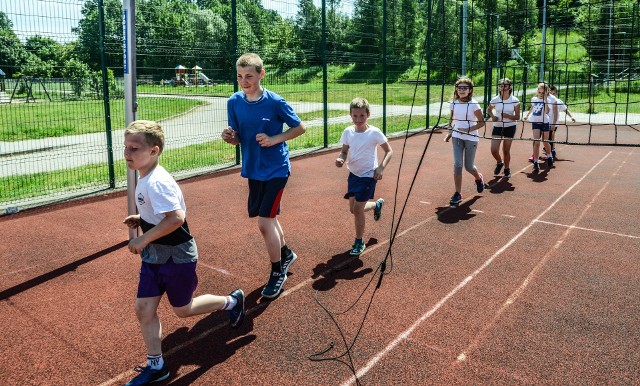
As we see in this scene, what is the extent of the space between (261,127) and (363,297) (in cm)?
168

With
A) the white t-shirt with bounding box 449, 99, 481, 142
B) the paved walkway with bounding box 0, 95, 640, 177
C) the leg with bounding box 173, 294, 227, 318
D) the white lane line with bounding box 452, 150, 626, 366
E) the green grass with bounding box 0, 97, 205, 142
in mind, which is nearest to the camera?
the leg with bounding box 173, 294, 227, 318

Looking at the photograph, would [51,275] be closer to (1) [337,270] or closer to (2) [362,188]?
(1) [337,270]

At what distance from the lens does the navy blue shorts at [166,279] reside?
3242 mm

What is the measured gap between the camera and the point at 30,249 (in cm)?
593

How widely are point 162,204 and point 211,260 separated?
100 inches

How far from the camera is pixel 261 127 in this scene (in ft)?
14.5

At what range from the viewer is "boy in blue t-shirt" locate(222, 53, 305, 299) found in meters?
4.42

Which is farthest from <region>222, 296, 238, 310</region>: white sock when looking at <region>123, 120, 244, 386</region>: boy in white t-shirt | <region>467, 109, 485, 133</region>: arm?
<region>467, 109, 485, 133</region>: arm

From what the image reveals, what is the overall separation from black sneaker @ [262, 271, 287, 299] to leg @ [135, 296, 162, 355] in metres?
1.36

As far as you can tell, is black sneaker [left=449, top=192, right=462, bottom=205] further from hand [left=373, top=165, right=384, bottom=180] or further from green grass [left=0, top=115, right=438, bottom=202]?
green grass [left=0, top=115, right=438, bottom=202]

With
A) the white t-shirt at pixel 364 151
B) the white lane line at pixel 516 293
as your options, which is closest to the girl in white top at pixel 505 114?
the white lane line at pixel 516 293

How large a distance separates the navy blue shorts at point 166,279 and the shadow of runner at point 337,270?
1.69 m

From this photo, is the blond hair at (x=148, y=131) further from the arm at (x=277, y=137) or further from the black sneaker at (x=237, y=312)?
the black sneaker at (x=237, y=312)

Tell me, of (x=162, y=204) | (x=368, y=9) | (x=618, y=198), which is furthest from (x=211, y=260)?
(x=368, y=9)
